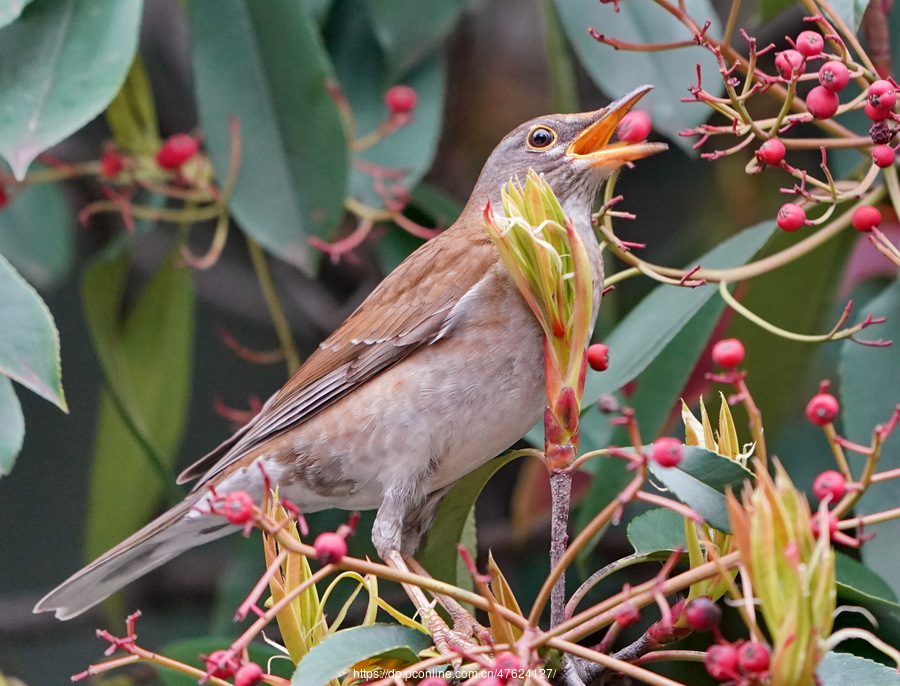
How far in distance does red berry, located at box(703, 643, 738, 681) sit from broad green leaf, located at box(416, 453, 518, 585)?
121 cm

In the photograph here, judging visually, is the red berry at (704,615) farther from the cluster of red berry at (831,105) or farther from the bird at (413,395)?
the bird at (413,395)

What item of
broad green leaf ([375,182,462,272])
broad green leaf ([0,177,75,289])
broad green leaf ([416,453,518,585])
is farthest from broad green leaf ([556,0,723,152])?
broad green leaf ([0,177,75,289])

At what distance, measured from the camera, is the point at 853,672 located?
1.78 meters

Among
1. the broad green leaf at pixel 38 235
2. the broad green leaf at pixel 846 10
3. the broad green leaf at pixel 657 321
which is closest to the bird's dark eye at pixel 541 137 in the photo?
the broad green leaf at pixel 657 321

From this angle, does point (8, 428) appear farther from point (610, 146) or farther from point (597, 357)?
point (610, 146)

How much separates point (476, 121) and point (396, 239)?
4.49ft

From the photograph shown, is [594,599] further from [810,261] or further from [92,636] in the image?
[92,636]

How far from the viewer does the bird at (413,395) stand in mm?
2588

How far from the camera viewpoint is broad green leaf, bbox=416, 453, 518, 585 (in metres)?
2.65

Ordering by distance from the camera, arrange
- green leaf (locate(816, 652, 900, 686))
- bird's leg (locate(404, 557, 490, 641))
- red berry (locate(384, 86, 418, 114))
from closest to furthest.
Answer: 1. green leaf (locate(816, 652, 900, 686))
2. bird's leg (locate(404, 557, 490, 641))
3. red berry (locate(384, 86, 418, 114))

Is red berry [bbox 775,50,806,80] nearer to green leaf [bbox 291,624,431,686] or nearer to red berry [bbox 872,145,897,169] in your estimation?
red berry [bbox 872,145,897,169]

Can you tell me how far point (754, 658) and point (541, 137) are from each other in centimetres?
185

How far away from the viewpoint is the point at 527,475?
3.96m

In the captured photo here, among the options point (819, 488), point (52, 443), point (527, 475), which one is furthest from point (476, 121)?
point (819, 488)
